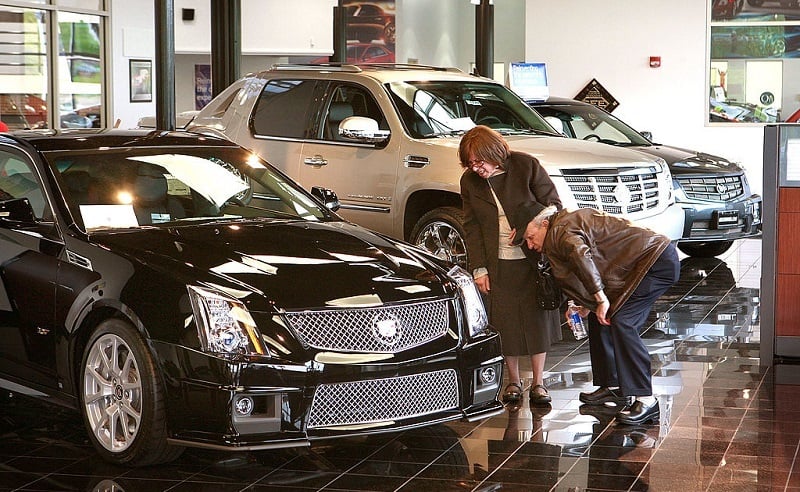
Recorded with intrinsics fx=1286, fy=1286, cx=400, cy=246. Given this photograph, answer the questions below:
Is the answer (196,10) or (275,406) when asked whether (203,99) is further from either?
(275,406)

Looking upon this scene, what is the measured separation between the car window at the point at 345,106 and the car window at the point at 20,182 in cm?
417

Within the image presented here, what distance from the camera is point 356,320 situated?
18.9 feet

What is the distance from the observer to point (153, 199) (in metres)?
6.66

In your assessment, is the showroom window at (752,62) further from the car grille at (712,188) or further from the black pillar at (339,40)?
the car grille at (712,188)

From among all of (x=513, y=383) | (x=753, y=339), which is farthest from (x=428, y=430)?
(x=753, y=339)

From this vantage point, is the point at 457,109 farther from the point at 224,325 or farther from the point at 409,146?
the point at 224,325

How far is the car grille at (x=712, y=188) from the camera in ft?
42.5

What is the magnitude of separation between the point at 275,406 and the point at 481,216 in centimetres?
226

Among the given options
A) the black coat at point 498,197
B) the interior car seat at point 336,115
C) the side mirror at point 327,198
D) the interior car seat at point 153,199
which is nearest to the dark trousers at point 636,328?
the black coat at point 498,197

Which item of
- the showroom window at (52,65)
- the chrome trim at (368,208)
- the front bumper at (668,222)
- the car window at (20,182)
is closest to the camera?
the car window at (20,182)

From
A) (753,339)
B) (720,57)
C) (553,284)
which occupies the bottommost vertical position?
(753,339)

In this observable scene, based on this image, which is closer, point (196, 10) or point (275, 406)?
point (275, 406)

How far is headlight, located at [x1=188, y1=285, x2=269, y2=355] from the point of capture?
5531 millimetres

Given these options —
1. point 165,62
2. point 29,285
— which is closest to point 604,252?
point 29,285
